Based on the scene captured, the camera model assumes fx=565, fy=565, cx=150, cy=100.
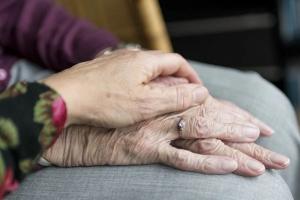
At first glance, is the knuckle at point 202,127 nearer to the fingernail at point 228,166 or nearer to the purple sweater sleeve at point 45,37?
the fingernail at point 228,166

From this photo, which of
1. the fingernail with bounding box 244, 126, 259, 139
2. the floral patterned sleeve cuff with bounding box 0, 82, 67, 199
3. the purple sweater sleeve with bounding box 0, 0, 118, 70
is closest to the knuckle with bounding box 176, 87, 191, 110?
the fingernail with bounding box 244, 126, 259, 139

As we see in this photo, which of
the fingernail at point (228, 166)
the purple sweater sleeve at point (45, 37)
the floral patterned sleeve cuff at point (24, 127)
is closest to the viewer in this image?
the floral patterned sleeve cuff at point (24, 127)

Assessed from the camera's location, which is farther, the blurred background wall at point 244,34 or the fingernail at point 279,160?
the blurred background wall at point 244,34

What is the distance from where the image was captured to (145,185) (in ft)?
2.68

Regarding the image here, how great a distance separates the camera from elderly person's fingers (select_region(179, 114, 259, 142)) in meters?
0.87

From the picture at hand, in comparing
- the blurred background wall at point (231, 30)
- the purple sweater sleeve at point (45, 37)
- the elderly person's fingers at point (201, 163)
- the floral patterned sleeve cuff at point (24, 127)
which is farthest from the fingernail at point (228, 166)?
the blurred background wall at point (231, 30)

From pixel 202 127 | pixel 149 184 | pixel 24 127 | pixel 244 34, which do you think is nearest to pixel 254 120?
pixel 202 127

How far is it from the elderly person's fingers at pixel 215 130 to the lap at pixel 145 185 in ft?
0.22

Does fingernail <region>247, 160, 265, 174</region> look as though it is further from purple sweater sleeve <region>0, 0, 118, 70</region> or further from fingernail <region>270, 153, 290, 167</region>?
purple sweater sleeve <region>0, 0, 118, 70</region>

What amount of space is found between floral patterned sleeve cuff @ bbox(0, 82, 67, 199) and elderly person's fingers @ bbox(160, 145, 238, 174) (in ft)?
0.59

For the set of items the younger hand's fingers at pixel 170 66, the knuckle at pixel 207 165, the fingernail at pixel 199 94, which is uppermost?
the younger hand's fingers at pixel 170 66

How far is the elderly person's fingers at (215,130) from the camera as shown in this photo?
0.87 meters

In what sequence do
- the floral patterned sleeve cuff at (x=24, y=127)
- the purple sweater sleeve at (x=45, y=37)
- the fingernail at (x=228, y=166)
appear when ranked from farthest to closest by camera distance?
the purple sweater sleeve at (x=45, y=37) < the fingernail at (x=228, y=166) < the floral patterned sleeve cuff at (x=24, y=127)

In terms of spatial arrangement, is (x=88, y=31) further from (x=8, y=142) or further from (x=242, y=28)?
(x=242, y=28)
